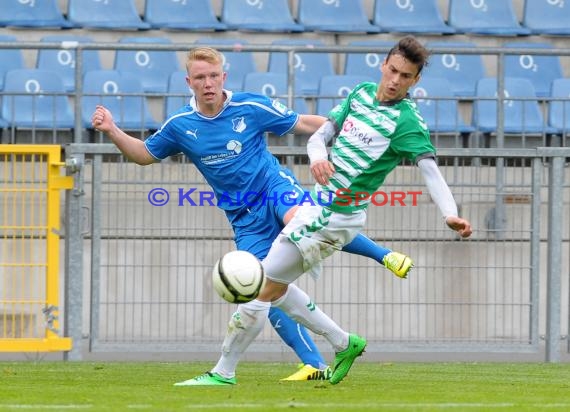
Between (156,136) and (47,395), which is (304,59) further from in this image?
(47,395)

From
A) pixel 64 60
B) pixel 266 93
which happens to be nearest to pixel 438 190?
pixel 266 93

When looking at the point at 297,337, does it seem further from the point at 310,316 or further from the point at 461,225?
the point at 461,225

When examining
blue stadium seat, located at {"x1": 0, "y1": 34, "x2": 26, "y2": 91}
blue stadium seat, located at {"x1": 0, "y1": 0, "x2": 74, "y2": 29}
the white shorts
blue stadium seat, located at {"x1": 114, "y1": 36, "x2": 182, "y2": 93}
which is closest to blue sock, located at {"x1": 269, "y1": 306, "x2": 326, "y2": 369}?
the white shorts

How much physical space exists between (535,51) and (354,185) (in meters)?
4.93

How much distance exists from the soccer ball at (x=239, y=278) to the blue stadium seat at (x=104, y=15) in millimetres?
7728

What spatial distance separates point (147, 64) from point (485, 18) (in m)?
4.28

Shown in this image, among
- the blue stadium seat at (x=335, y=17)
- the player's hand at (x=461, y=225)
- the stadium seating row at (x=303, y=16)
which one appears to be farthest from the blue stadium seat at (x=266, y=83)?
the player's hand at (x=461, y=225)

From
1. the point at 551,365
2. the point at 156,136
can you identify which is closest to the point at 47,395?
the point at 156,136

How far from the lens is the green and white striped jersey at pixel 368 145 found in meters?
7.12

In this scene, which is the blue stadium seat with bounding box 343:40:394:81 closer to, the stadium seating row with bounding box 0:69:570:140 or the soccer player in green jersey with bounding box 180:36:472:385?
the stadium seating row with bounding box 0:69:570:140

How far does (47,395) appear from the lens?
680 cm

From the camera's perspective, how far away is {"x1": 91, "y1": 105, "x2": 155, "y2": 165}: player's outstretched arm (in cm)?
761

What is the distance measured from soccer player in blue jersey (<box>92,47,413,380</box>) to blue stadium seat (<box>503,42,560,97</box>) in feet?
23.1

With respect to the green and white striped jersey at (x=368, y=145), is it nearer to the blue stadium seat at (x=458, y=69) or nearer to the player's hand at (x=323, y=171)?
the player's hand at (x=323, y=171)
